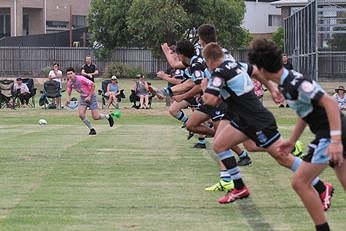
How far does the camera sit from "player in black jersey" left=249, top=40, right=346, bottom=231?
22.8ft

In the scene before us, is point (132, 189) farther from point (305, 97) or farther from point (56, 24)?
point (56, 24)

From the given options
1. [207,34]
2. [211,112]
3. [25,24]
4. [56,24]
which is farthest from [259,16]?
[207,34]

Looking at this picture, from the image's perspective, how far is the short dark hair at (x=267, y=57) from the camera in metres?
7.28

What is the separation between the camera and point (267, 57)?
7.27m

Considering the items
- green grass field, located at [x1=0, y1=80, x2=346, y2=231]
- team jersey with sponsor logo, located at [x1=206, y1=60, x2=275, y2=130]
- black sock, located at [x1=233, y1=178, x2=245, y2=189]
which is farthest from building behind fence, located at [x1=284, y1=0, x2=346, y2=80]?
team jersey with sponsor logo, located at [x1=206, y1=60, x2=275, y2=130]

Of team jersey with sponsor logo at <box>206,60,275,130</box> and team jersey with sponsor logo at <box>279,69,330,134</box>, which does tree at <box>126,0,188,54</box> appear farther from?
team jersey with sponsor logo at <box>279,69,330,134</box>

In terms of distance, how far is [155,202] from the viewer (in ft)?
32.6

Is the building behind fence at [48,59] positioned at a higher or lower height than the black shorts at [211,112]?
higher

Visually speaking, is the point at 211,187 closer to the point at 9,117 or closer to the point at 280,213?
the point at 280,213

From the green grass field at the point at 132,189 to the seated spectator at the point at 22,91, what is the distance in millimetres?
13791

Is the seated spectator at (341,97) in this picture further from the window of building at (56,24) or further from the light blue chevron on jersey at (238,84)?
the window of building at (56,24)

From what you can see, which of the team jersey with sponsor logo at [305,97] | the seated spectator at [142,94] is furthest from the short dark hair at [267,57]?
the seated spectator at [142,94]

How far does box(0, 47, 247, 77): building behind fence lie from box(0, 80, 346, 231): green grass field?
3871cm

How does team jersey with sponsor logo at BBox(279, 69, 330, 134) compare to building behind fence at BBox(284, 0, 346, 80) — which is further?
building behind fence at BBox(284, 0, 346, 80)
